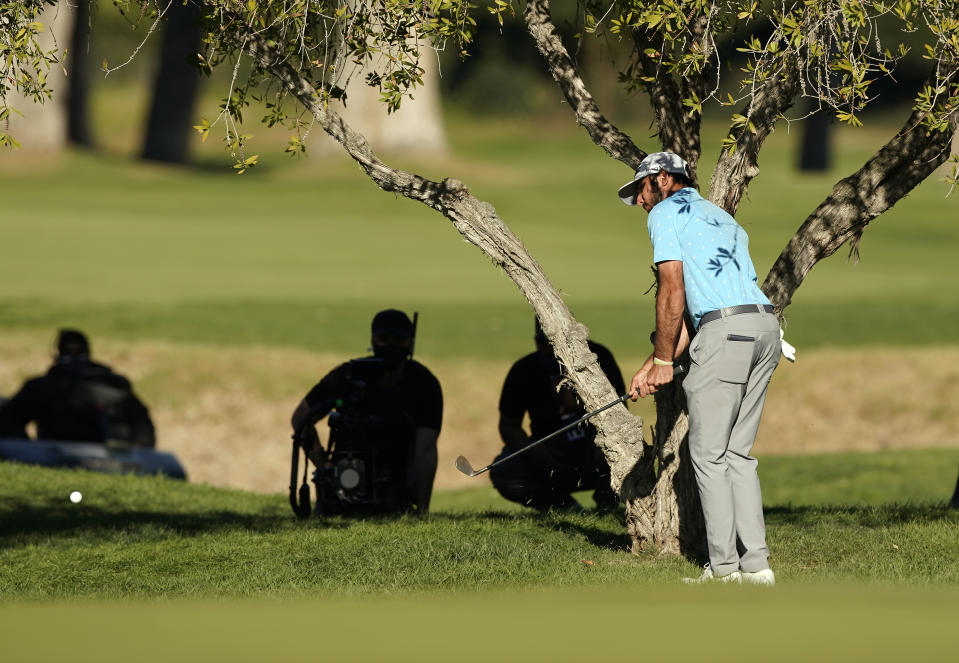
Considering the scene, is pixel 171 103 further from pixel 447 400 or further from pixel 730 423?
pixel 730 423

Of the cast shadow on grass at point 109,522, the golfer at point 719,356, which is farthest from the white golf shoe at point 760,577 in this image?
the cast shadow on grass at point 109,522

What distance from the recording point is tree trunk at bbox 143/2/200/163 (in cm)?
4844

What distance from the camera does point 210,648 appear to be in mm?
4555

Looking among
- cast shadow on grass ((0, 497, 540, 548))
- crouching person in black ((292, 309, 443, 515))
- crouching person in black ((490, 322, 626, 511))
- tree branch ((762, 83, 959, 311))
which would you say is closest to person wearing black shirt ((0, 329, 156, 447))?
cast shadow on grass ((0, 497, 540, 548))

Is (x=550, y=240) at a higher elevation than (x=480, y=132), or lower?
lower

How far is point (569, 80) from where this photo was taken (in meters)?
7.74

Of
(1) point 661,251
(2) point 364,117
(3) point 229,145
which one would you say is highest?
(2) point 364,117

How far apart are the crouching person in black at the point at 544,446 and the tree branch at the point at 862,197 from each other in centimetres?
303

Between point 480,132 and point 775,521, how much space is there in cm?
6225

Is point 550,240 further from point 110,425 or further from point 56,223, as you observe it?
point 110,425

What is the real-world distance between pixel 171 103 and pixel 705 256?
144 ft

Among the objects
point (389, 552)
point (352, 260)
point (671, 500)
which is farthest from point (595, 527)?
point (352, 260)

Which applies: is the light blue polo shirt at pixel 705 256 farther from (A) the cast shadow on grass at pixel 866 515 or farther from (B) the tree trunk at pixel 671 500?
(A) the cast shadow on grass at pixel 866 515

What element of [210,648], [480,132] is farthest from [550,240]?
[480,132]
